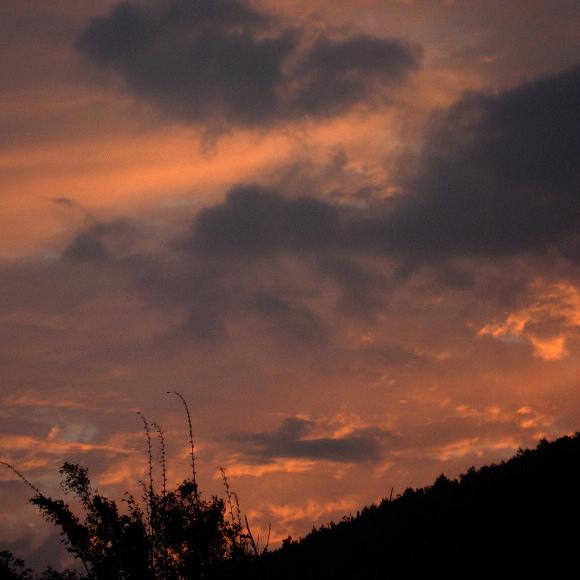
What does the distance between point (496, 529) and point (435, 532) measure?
7826 millimetres

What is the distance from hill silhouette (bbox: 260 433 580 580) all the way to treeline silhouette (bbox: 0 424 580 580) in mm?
77

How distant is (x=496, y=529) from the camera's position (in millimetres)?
42312

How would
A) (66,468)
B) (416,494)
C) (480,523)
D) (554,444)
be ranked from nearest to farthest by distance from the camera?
(480,523) → (66,468) → (554,444) → (416,494)

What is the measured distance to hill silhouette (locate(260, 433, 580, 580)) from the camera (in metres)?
37.6

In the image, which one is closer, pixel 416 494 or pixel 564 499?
pixel 564 499

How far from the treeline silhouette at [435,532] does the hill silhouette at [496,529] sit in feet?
0.25

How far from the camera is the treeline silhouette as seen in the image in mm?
38312

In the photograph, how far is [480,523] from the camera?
44781 mm

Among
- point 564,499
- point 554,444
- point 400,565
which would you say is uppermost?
point 554,444

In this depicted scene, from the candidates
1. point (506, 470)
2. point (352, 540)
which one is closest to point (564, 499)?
point (506, 470)

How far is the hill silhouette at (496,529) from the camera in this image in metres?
37.6

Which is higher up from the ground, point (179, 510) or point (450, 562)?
point (179, 510)

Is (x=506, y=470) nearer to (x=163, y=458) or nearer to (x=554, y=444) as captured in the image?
(x=554, y=444)

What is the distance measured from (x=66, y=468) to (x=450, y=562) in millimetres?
29088
